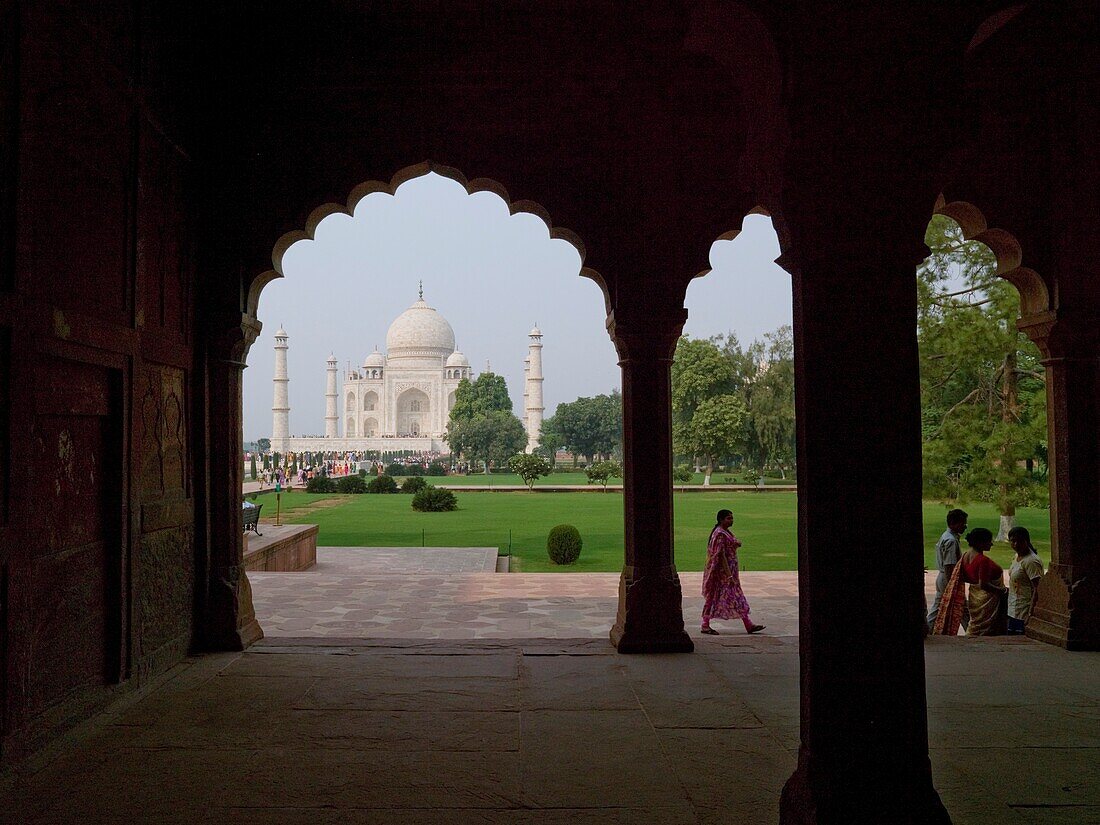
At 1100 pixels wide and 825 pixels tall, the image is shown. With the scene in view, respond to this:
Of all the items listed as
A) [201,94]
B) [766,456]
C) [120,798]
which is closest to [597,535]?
[201,94]

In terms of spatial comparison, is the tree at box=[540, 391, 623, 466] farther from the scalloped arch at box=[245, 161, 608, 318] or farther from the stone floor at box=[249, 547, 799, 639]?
the scalloped arch at box=[245, 161, 608, 318]

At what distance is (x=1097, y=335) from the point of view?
515 centimetres

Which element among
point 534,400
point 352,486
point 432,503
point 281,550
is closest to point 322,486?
point 352,486

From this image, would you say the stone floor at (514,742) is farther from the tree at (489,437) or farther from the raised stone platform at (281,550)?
the tree at (489,437)

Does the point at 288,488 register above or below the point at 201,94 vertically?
below

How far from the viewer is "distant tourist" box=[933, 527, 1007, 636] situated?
548cm

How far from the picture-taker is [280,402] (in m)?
67.1

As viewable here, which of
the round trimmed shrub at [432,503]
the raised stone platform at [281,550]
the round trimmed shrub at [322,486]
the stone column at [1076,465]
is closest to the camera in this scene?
the stone column at [1076,465]

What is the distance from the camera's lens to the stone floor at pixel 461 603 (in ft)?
22.6

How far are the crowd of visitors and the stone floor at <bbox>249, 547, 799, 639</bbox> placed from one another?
1.56 metres

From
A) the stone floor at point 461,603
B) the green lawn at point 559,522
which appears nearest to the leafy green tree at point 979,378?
the green lawn at point 559,522

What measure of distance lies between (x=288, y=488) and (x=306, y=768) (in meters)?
30.4

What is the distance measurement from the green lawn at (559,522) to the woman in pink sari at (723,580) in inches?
206

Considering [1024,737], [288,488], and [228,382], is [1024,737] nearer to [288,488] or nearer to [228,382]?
[228,382]
